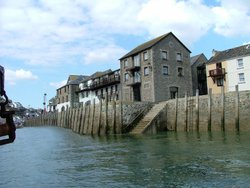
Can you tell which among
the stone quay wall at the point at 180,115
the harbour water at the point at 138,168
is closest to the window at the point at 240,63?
the stone quay wall at the point at 180,115

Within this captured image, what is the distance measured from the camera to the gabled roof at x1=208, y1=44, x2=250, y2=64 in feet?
211

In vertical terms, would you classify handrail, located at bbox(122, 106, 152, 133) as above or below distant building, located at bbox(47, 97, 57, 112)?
below

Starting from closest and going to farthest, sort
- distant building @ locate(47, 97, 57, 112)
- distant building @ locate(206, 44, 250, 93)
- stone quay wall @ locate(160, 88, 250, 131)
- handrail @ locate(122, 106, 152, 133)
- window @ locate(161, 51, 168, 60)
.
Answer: stone quay wall @ locate(160, 88, 250, 131) < handrail @ locate(122, 106, 152, 133) < distant building @ locate(206, 44, 250, 93) < window @ locate(161, 51, 168, 60) < distant building @ locate(47, 97, 57, 112)

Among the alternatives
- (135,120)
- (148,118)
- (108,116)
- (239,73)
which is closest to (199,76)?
(239,73)

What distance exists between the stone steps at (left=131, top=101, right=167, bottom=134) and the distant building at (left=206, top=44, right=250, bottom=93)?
71.3 ft

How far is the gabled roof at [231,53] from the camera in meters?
64.4

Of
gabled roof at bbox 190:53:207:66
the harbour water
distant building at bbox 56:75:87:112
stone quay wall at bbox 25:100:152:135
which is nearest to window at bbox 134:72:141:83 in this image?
gabled roof at bbox 190:53:207:66

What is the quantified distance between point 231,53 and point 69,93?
2217 inches

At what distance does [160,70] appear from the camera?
67438 millimetres

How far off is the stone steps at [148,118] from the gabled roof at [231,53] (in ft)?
76.2

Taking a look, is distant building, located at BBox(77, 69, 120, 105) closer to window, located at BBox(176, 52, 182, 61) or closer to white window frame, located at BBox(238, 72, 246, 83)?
window, located at BBox(176, 52, 182, 61)

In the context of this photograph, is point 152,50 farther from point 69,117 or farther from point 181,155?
point 181,155

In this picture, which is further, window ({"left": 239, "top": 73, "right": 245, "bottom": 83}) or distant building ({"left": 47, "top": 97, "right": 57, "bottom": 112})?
distant building ({"left": 47, "top": 97, "right": 57, "bottom": 112})

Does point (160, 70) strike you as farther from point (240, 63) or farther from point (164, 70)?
point (240, 63)
